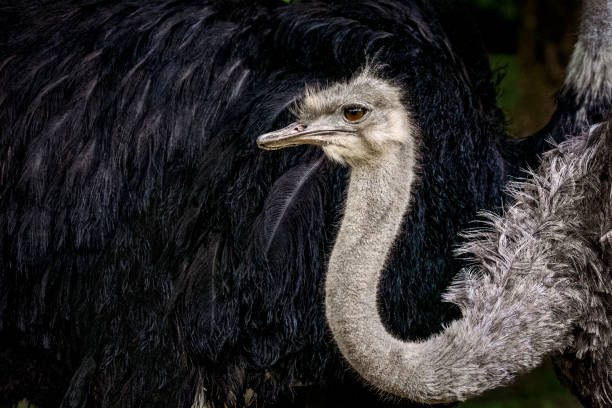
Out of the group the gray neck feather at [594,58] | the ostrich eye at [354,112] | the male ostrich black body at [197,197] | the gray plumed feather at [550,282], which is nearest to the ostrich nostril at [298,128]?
the ostrich eye at [354,112]

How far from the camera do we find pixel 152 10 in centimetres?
282

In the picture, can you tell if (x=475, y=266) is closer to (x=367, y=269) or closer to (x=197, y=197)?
(x=367, y=269)

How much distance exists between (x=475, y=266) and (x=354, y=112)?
0.58 meters

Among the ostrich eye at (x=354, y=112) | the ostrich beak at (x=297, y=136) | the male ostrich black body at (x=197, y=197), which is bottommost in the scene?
the male ostrich black body at (x=197, y=197)

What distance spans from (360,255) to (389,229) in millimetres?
96

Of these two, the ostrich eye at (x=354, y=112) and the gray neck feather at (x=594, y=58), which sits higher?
the ostrich eye at (x=354, y=112)

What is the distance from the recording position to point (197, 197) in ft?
8.28

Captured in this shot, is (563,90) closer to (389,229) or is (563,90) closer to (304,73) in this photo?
(304,73)

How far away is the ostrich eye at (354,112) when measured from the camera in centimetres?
209

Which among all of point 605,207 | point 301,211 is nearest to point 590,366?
point 605,207

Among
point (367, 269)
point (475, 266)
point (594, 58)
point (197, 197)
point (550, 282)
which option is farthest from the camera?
point (594, 58)

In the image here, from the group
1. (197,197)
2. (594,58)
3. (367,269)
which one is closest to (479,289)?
(367,269)

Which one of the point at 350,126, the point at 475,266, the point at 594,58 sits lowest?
the point at 475,266

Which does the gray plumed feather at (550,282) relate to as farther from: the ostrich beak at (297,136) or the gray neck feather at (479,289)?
the ostrich beak at (297,136)
